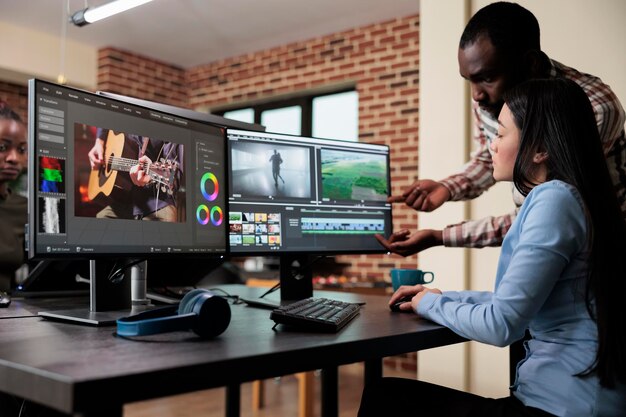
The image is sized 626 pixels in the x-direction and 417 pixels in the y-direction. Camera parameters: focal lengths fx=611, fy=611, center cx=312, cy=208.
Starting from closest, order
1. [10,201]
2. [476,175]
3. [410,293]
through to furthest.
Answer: [410,293] < [476,175] < [10,201]

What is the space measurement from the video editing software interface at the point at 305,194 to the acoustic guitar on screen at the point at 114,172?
0.40 metres

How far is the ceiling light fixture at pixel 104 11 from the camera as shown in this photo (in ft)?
13.3

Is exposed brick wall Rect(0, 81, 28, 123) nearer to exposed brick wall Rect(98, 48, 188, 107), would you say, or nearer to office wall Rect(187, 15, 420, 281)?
exposed brick wall Rect(98, 48, 188, 107)

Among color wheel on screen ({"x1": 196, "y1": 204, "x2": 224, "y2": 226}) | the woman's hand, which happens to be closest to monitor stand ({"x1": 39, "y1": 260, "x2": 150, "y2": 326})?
color wheel on screen ({"x1": 196, "y1": 204, "x2": 224, "y2": 226})

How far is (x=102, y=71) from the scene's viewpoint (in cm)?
636

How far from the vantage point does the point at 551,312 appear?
120 centimetres

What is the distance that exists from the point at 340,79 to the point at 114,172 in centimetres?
464

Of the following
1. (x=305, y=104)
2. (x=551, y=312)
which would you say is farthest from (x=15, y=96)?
(x=551, y=312)

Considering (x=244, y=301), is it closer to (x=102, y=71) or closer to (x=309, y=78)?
(x=309, y=78)

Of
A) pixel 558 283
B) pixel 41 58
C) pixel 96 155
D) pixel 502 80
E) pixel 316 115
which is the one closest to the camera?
pixel 558 283

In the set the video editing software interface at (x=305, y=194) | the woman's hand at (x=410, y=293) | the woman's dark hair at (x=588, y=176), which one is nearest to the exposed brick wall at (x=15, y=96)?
the video editing software interface at (x=305, y=194)

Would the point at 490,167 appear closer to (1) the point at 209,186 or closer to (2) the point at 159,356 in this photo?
(1) the point at 209,186

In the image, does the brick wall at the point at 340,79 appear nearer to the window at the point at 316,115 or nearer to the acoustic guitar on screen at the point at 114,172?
the window at the point at 316,115

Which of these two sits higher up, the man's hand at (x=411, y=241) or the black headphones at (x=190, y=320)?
the man's hand at (x=411, y=241)
